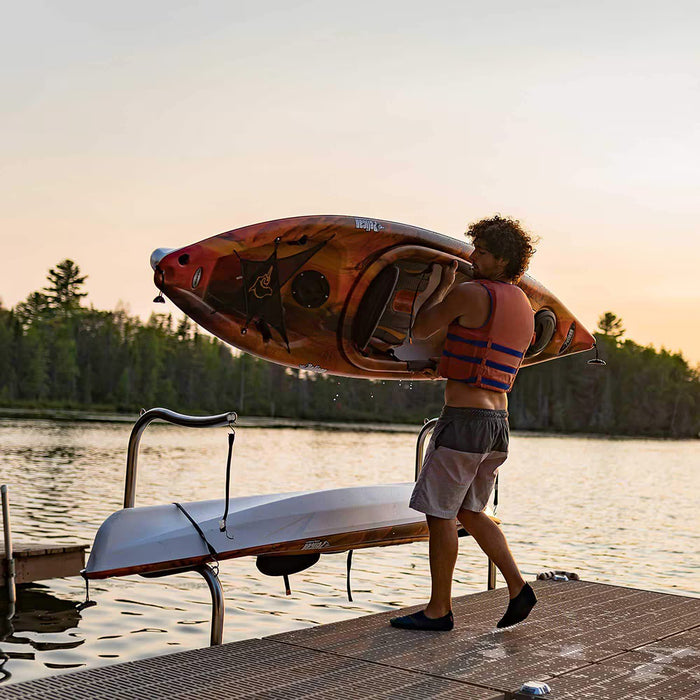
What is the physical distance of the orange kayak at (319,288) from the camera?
19.6 feet

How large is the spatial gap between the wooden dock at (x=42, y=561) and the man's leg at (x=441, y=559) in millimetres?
4798

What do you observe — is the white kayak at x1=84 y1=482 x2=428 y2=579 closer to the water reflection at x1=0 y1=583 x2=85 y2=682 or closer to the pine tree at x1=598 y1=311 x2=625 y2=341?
the water reflection at x1=0 y1=583 x2=85 y2=682

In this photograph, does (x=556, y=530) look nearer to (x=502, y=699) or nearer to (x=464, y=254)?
(x=464, y=254)

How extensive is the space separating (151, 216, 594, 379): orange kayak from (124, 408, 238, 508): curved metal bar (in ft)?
3.00

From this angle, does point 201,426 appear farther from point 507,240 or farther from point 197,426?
point 507,240

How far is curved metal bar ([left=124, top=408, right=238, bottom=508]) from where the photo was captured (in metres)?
4.90

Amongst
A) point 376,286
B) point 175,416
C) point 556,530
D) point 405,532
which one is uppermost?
point 376,286

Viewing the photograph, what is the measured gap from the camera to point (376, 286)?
652 cm

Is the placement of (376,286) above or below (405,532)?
above

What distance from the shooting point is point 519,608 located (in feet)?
16.0

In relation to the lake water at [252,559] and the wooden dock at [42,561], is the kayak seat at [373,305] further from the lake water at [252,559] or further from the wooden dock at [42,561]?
the wooden dock at [42,561]

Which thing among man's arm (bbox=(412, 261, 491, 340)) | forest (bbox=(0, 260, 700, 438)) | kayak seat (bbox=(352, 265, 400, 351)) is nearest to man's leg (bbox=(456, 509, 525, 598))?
man's arm (bbox=(412, 261, 491, 340))

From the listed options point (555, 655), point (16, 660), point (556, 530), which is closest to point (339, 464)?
point (556, 530)

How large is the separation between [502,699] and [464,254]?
3403mm
